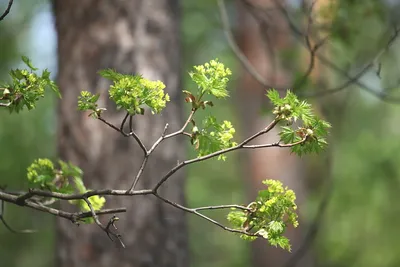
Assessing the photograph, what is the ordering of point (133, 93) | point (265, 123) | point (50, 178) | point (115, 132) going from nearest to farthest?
1. point (133, 93)
2. point (50, 178)
3. point (115, 132)
4. point (265, 123)

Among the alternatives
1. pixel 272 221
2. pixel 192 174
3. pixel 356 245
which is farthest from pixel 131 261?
pixel 192 174

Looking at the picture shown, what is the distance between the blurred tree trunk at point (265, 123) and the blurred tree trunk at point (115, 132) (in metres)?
2.73

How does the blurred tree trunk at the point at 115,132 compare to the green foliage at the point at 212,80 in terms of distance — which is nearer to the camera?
the green foliage at the point at 212,80

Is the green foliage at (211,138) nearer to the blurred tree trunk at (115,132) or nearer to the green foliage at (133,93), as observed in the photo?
the green foliage at (133,93)

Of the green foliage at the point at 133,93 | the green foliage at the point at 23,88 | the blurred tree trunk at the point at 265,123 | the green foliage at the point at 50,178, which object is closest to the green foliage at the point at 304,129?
the green foliage at the point at 133,93

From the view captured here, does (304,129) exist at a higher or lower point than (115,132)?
lower

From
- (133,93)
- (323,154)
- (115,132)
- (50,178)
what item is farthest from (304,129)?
(323,154)

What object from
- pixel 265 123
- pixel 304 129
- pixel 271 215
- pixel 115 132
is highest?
pixel 265 123

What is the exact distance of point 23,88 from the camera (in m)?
1.20

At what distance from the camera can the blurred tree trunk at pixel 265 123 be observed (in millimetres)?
5586

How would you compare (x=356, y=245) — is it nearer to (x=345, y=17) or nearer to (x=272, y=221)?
(x=345, y=17)

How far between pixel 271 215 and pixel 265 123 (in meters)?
4.79

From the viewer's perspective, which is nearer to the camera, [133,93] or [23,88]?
[133,93]

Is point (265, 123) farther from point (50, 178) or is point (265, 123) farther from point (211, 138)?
point (211, 138)
